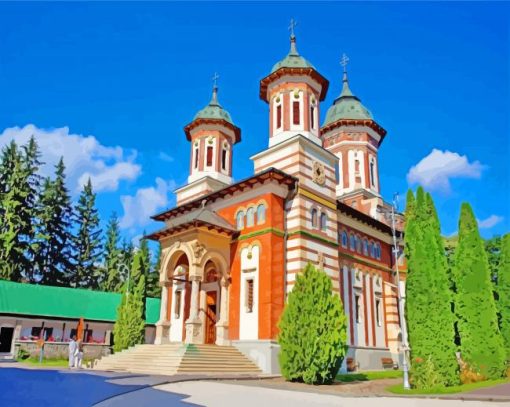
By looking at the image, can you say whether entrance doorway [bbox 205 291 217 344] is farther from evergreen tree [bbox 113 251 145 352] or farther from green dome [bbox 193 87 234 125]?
green dome [bbox 193 87 234 125]

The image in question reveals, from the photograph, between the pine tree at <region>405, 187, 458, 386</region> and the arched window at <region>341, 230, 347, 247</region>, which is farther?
the arched window at <region>341, 230, 347, 247</region>

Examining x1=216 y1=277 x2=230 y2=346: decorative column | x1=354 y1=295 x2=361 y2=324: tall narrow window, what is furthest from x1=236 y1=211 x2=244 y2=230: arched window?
x1=354 y1=295 x2=361 y2=324: tall narrow window

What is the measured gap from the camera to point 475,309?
19281mm

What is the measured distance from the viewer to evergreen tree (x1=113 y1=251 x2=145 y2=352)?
90.4 feet

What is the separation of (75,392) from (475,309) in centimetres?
1654

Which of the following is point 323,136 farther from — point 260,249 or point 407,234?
point 407,234

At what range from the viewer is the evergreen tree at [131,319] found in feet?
90.4

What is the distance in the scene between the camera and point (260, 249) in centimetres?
2195

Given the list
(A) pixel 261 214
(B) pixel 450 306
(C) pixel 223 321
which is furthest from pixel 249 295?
(B) pixel 450 306

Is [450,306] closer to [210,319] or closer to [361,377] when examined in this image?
[361,377]

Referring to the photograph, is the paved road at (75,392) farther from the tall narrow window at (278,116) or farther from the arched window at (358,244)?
the arched window at (358,244)

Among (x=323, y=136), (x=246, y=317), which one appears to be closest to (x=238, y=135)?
(x=323, y=136)

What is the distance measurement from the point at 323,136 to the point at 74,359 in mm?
24381

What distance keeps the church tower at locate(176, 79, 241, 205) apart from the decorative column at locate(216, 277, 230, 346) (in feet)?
26.7
